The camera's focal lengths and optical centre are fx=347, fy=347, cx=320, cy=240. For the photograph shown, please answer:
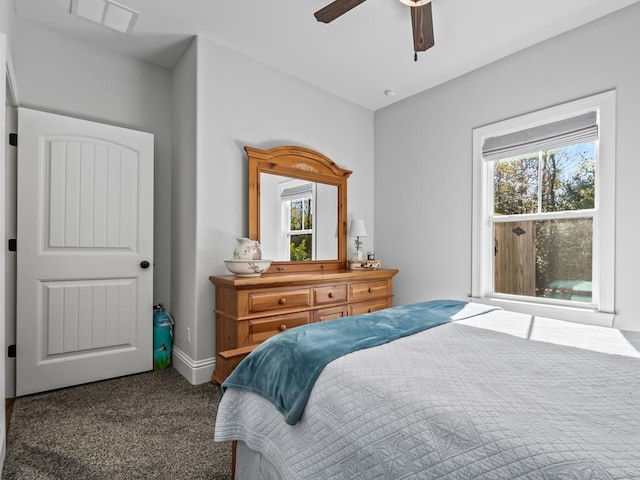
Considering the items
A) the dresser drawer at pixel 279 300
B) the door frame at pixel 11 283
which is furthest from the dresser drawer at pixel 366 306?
the door frame at pixel 11 283

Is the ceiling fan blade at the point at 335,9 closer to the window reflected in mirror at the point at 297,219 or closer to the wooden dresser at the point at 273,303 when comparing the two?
the window reflected in mirror at the point at 297,219

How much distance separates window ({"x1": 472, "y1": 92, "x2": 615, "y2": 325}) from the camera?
7.95ft

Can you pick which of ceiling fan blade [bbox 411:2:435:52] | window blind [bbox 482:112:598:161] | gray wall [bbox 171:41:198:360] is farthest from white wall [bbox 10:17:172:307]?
window blind [bbox 482:112:598:161]

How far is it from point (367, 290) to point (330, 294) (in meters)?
0.48

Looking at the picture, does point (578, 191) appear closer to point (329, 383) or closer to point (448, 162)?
point (448, 162)

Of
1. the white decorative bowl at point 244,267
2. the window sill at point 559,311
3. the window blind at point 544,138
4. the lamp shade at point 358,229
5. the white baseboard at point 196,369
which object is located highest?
the window blind at point 544,138

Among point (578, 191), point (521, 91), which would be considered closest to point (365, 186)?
point (521, 91)

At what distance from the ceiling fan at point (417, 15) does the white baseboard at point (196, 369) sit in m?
2.50

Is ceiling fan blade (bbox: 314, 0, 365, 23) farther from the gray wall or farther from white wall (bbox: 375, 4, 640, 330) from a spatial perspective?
white wall (bbox: 375, 4, 640, 330)

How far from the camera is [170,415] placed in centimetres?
212

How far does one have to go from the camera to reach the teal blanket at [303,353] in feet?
3.70

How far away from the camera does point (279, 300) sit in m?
2.61

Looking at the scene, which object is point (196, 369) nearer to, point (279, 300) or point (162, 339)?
point (162, 339)

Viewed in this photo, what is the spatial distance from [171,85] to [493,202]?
122 inches
